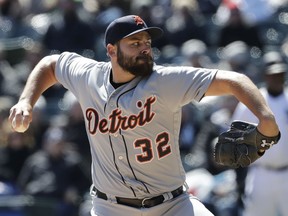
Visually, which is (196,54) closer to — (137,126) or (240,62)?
(240,62)

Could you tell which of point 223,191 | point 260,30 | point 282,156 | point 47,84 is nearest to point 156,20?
point 260,30

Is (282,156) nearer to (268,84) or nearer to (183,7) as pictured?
(268,84)

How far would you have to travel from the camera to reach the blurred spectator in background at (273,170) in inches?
303

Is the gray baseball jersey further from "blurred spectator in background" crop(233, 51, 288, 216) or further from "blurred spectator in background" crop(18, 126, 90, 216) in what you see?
"blurred spectator in background" crop(18, 126, 90, 216)

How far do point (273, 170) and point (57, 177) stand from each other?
257cm

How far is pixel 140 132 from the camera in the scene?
17.0ft

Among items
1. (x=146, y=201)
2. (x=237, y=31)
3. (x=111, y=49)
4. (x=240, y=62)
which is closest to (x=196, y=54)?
(x=240, y=62)

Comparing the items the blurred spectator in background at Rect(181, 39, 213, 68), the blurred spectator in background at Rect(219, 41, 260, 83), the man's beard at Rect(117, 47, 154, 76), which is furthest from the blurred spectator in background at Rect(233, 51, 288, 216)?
the man's beard at Rect(117, 47, 154, 76)

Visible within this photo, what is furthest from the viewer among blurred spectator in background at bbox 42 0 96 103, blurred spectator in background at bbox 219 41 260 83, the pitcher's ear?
blurred spectator in background at bbox 42 0 96 103

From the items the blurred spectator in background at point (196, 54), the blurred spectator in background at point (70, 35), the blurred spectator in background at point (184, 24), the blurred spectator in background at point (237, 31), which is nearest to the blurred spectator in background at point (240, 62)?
the blurred spectator in background at point (196, 54)

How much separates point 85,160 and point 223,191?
184cm

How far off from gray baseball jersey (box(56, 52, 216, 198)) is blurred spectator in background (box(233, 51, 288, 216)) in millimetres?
2515

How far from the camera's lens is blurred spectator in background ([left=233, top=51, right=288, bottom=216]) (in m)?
7.69

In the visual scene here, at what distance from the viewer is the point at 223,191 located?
8617mm
